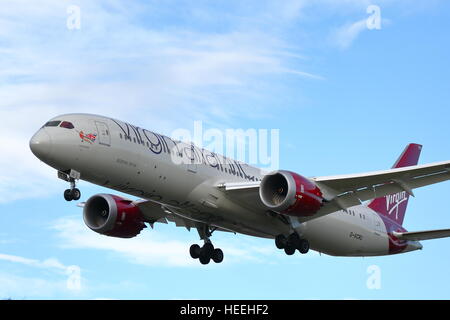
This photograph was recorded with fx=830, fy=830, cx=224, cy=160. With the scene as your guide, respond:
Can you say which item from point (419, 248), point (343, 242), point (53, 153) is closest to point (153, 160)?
point (53, 153)

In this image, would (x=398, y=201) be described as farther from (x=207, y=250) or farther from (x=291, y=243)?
(x=207, y=250)

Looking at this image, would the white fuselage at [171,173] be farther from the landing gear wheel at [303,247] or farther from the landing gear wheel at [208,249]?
the landing gear wheel at [208,249]

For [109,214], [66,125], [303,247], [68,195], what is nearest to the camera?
[68,195]

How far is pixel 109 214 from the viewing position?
39.8 metres

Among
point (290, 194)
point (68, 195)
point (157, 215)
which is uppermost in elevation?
point (157, 215)

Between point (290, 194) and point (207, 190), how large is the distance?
11.9 feet

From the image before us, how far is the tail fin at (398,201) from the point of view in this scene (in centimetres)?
4562

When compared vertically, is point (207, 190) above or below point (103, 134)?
below

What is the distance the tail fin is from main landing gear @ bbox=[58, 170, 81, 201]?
1912 centimetres

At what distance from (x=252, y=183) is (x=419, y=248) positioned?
14.1 m

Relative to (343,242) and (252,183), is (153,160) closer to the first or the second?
(252,183)

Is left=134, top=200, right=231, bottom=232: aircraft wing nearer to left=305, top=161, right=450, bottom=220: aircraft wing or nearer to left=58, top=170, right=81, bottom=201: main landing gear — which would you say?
left=305, top=161, right=450, bottom=220: aircraft wing

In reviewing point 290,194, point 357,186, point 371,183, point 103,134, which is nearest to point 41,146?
point 103,134

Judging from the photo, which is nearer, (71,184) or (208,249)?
(71,184)
